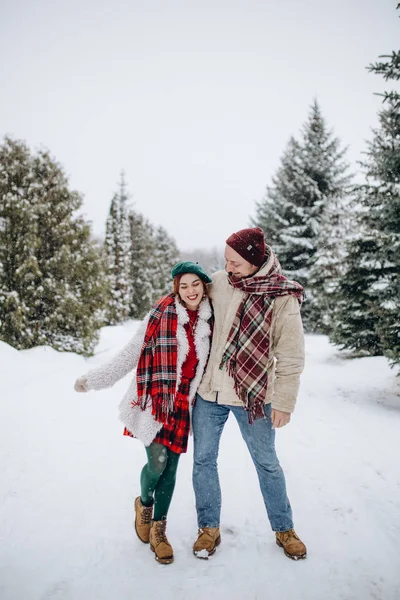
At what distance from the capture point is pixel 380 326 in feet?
18.6

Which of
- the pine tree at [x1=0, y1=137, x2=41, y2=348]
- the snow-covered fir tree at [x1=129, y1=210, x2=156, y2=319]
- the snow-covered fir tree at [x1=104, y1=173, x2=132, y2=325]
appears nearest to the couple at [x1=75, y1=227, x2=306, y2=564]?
the pine tree at [x1=0, y1=137, x2=41, y2=348]

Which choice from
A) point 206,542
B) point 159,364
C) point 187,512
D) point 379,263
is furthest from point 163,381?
point 379,263

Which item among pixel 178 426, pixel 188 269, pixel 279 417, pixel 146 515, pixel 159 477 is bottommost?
pixel 146 515

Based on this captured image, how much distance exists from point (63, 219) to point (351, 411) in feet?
29.2

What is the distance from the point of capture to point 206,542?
8.32 feet

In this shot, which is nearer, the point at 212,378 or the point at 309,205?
the point at 212,378

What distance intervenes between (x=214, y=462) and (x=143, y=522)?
696 mm

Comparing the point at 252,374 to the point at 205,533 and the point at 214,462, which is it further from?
the point at 205,533

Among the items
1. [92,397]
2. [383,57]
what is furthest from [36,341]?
[383,57]

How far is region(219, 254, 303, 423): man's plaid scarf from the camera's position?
2.44 meters

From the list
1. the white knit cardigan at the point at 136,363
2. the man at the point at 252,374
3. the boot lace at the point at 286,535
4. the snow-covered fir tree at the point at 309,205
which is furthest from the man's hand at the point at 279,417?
the snow-covered fir tree at the point at 309,205

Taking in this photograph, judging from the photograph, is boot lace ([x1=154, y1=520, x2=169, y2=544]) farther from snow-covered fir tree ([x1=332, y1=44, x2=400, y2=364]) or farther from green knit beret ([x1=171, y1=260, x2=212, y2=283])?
snow-covered fir tree ([x1=332, y1=44, x2=400, y2=364])

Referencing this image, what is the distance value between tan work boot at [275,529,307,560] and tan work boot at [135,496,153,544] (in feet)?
3.15

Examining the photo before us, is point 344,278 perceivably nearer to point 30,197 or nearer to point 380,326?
point 380,326
